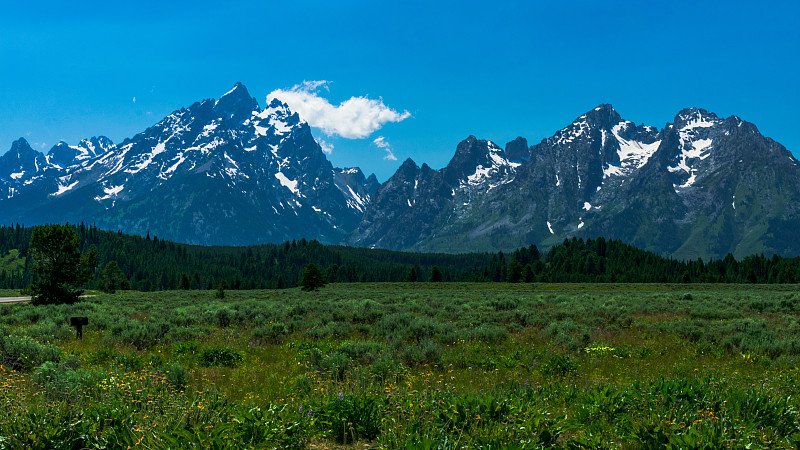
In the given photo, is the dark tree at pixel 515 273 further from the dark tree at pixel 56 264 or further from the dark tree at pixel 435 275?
the dark tree at pixel 56 264

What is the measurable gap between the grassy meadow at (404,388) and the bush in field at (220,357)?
51 millimetres

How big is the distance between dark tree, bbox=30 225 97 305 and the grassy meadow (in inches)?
880

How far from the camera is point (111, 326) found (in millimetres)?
16828

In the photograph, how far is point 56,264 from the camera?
3544cm

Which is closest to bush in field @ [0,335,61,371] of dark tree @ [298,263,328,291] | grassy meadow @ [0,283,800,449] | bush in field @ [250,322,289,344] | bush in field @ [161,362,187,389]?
grassy meadow @ [0,283,800,449]

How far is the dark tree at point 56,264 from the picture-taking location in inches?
1373

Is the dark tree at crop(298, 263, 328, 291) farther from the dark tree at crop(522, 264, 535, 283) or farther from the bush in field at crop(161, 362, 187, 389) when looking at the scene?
the dark tree at crop(522, 264, 535, 283)

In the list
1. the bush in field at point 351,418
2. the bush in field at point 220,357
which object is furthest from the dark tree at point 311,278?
the bush in field at point 351,418

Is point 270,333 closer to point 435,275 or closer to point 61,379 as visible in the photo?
point 61,379

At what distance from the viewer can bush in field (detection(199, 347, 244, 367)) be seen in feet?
39.3

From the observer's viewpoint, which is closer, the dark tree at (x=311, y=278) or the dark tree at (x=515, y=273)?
the dark tree at (x=311, y=278)

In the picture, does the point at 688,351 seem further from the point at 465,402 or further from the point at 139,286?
the point at 139,286

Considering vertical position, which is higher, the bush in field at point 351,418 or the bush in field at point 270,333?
the bush in field at point 351,418

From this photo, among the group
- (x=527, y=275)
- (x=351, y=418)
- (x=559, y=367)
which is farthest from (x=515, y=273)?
(x=351, y=418)
